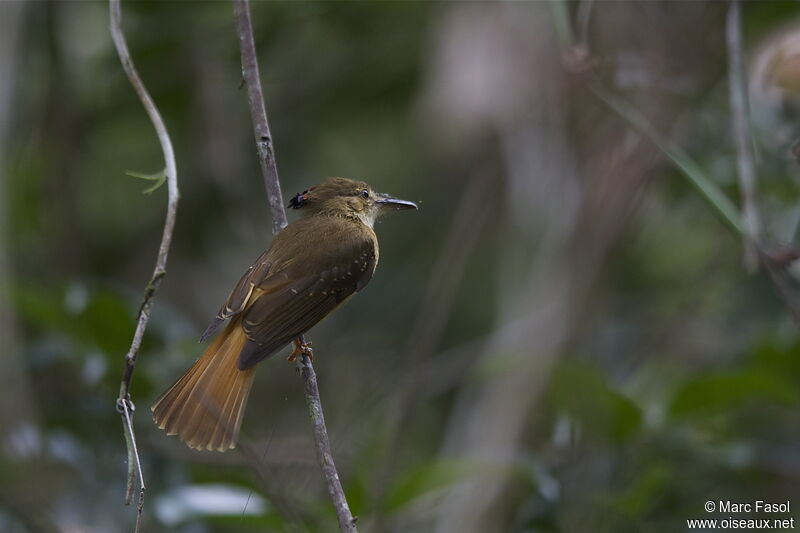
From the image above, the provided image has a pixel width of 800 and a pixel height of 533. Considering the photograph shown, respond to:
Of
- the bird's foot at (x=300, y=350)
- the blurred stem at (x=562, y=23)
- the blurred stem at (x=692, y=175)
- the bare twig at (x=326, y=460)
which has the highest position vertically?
the blurred stem at (x=562, y=23)

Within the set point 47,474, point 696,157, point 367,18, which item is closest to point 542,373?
point 696,157

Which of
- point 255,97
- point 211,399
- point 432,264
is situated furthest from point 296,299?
point 432,264

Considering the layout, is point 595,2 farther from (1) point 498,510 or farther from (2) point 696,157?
(1) point 498,510

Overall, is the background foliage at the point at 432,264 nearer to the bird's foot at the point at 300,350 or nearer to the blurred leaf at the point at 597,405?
the blurred leaf at the point at 597,405

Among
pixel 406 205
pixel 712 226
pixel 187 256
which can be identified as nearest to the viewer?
pixel 406 205

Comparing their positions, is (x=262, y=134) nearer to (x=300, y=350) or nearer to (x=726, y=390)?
(x=300, y=350)

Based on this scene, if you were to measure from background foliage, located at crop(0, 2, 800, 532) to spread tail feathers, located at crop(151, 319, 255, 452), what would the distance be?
0.19 metres

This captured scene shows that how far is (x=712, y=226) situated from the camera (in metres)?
4.73

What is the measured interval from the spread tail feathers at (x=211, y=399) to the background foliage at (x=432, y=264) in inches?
7.4

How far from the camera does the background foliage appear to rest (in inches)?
122

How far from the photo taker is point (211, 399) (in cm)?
268

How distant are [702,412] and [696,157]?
1.20 m

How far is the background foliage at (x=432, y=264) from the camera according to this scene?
122 inches

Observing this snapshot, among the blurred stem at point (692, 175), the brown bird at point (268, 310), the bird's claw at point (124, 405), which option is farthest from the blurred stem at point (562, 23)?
the bird's claw at point (124, 405)
